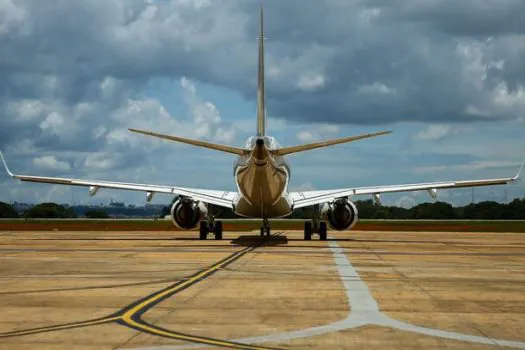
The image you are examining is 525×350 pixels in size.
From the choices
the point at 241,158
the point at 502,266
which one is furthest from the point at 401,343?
the point at 241,158

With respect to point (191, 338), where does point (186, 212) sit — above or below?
above

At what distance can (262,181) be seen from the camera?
33562 millimetres

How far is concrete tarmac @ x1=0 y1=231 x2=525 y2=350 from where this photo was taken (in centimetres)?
1005

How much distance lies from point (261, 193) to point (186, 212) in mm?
6943

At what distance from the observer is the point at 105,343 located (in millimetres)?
9609

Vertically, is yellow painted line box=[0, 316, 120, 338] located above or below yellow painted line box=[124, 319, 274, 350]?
above

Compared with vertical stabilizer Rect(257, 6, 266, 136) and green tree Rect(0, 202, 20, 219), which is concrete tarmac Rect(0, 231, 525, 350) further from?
green tree Rect(0, 202, 20, 219)

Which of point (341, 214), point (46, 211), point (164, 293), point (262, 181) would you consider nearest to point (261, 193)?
point (262, 181)

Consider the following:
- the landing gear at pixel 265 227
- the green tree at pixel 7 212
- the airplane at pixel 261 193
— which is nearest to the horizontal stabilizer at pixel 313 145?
the airplane at pixel 261 193

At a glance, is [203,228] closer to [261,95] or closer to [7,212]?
[261,95]

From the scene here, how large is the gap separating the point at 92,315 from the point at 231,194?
108 feet

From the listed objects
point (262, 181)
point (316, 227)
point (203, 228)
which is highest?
point (262, 181)

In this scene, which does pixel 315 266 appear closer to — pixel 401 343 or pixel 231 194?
pixel 401 343

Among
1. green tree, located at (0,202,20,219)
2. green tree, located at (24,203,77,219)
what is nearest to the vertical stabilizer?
green tree, located at (0,202,20,219)
